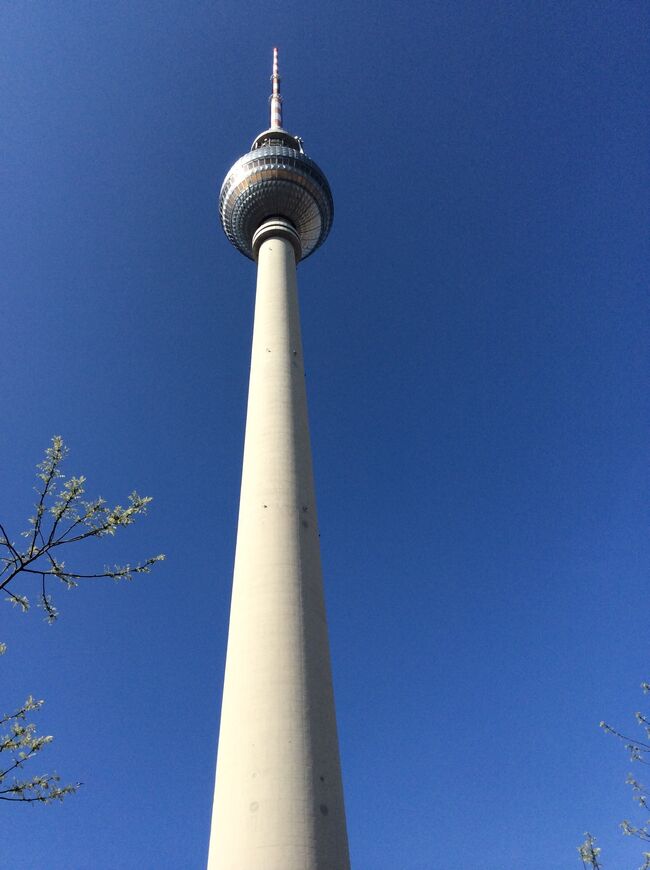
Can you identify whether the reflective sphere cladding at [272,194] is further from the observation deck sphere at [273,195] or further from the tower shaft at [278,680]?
the tower shaft at [278,680]

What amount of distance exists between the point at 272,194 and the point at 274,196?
21 cm

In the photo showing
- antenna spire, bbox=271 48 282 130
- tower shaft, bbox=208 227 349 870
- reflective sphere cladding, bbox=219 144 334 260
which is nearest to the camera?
tower shaft, bbox=208 227 349 870

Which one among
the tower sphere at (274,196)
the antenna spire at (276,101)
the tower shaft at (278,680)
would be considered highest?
the antenna spire at (276,101)

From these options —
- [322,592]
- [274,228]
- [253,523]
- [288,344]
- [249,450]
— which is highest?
[274,228]

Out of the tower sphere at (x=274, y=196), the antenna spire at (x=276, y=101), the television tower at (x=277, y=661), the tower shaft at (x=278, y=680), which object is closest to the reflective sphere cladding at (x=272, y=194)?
the tower sphere at (x=274, y=196)

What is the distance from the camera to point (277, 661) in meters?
23.0

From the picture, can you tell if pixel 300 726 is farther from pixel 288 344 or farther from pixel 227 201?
pixel 227 201

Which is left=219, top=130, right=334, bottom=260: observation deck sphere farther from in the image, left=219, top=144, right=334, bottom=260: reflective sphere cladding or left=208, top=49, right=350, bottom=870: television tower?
left=208, top=49, right=350, bottom=870: television tower

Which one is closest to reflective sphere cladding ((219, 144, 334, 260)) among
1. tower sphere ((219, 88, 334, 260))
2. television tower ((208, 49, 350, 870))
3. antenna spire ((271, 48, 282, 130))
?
tower sphere ((219, 88, 334, 260))

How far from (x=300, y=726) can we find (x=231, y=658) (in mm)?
4202

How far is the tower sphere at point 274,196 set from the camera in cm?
5038

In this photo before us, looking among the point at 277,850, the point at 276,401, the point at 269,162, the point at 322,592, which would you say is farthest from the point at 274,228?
the point at 277,850

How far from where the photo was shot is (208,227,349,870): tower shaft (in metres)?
19.4

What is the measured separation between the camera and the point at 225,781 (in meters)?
21.1
